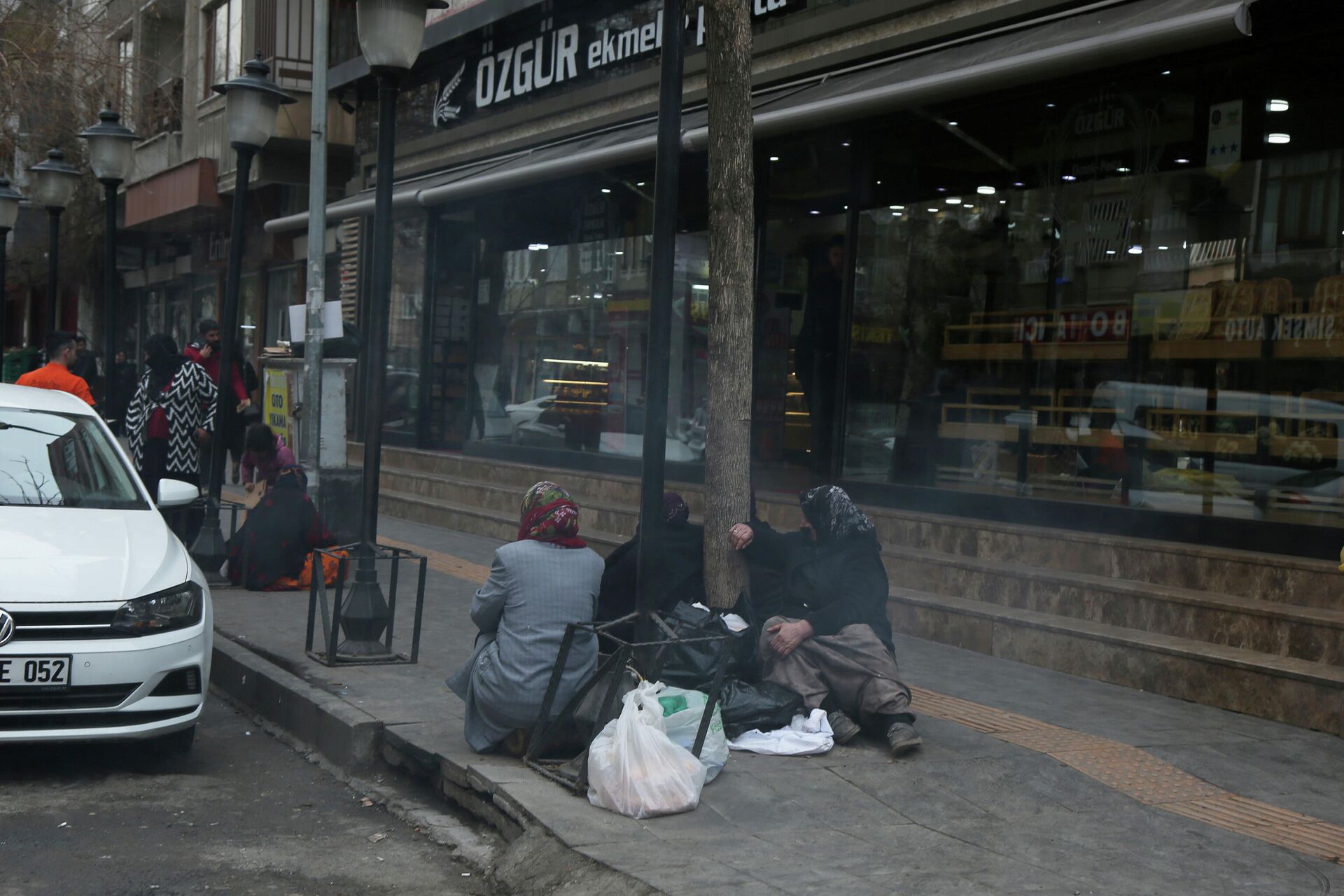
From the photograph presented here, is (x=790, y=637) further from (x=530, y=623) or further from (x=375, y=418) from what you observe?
(x=375, y=418)

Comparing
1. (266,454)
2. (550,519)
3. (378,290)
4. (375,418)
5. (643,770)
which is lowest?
(643,770)

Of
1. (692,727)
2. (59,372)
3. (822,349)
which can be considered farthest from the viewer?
(822,349)

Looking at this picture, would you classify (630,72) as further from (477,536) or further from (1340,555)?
(1340,555)

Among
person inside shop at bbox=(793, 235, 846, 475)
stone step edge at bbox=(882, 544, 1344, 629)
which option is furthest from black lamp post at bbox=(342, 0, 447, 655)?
person inside shop at bbox=(793, 235, 846, 475)

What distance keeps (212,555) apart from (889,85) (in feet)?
20.2

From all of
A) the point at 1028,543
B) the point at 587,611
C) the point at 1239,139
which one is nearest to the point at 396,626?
the point at 587,611

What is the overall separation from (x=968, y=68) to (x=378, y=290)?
4112mm

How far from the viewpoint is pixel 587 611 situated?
5727 millimetres

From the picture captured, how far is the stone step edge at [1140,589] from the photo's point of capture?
698cm

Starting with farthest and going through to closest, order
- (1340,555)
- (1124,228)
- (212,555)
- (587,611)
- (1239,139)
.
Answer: (212,555) < (1124,228) < (1239,139) < (1340,555) < (587,611)

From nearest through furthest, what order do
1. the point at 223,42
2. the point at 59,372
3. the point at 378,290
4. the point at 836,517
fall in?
the point at 836,517
the point at 378,290
the point at 59,372
the point at 223,42

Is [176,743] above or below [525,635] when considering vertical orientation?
below

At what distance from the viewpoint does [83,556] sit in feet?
18.4

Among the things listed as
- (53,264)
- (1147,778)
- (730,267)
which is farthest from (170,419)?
(1147,778)
